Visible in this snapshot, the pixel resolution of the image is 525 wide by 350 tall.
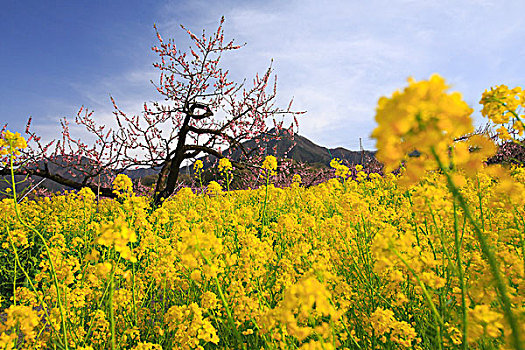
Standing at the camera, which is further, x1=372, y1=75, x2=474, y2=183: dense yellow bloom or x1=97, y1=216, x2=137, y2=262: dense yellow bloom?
x1=97, y1=216, x2=137, y2=262: dense yellow bloom

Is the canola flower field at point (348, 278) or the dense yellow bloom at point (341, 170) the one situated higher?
the dense yellow bloom at point (341, 170)

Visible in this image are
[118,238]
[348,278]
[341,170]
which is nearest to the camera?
[118,238]

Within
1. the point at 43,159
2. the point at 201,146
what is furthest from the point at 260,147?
the point at 43,159

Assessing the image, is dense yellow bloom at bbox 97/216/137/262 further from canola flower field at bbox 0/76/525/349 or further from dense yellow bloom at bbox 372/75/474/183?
dense yellow bloom at bbox 372/75/474/183

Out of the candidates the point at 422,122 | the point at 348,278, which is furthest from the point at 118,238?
the point at 348,278

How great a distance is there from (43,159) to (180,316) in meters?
7.57

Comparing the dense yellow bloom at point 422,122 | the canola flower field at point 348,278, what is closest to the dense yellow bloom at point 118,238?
the canola flower field at point 348,278

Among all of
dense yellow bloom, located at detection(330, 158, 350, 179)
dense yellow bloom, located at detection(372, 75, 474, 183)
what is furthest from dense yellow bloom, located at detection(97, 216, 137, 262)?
dense yellow bloom, located at detection(330, 158, 350, 179)

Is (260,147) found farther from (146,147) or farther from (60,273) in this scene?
(60,273)

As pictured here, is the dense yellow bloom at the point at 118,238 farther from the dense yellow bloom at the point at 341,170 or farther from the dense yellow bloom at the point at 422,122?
the dense yellow bloom at the point at 341,170

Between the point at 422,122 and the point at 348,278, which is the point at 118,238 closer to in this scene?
the point at 422,122

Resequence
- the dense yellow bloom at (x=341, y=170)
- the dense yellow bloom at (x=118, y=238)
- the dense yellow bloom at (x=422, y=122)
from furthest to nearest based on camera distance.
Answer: the dense yellow bloom at (x=341, y=170)
the dense yellow bloom at (x=118, y=238)
the dense yellow bloom at (x=422, y=122)

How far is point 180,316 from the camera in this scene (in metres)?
1.86

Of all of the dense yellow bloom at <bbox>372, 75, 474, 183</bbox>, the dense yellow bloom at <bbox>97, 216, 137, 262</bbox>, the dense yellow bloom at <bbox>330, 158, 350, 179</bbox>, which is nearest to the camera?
the dense yellow bloom at <bbox>372, 75, 474, 183</bbox>
